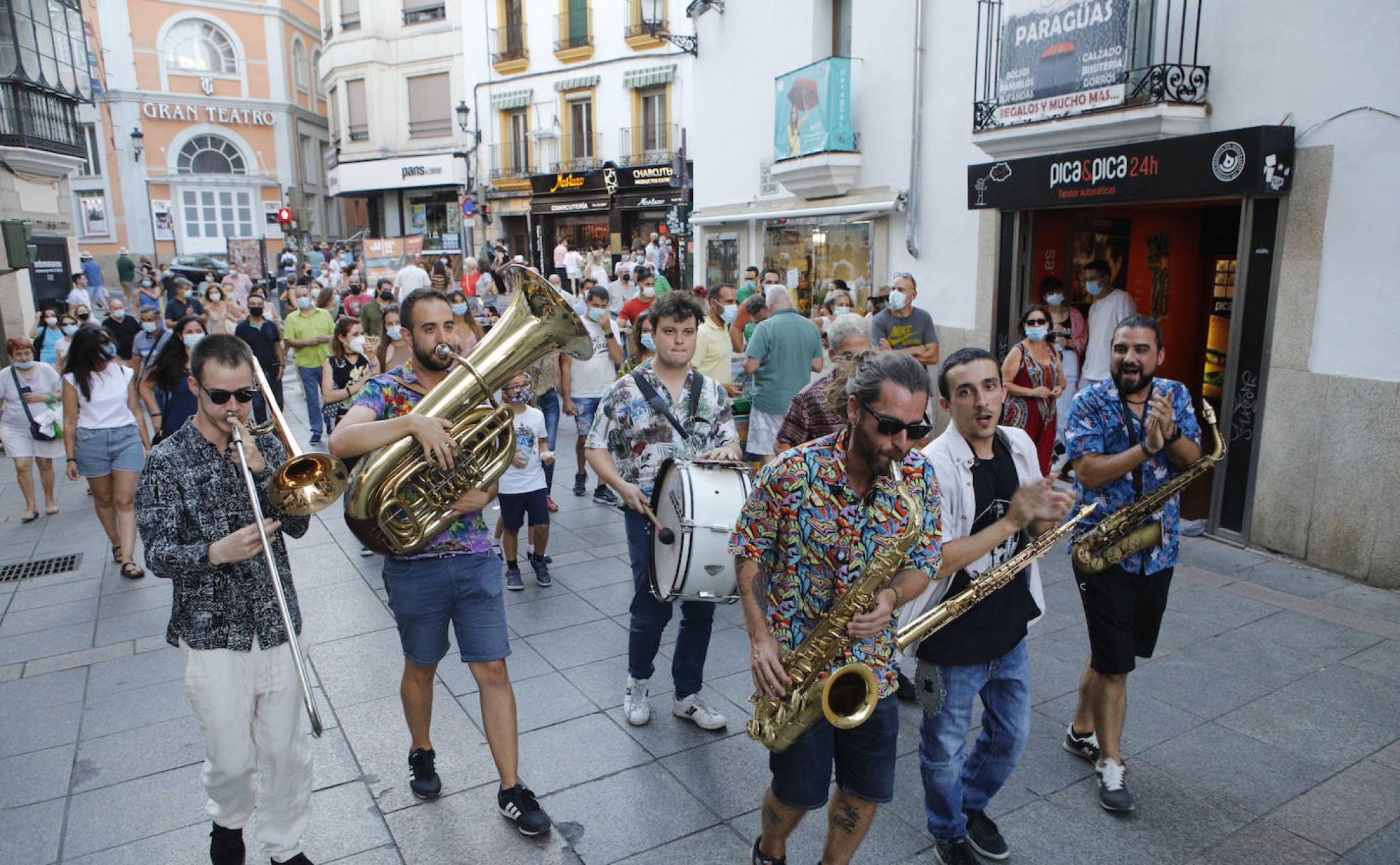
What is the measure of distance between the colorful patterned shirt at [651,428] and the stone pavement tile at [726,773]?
123 cm

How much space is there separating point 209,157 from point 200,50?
14.6 ft

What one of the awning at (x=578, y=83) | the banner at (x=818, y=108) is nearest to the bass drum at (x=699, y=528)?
the banner at (x=818, y=108)

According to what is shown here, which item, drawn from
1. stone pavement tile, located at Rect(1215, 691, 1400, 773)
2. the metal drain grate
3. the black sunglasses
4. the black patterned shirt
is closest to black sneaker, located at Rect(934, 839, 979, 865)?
the black sunglasses

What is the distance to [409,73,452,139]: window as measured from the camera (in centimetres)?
3388

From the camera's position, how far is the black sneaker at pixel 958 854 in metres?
→ 3.32

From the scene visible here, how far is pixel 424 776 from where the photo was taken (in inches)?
151

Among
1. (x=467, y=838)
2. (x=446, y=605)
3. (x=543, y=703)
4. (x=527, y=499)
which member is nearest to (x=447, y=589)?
(x=446, y=605)

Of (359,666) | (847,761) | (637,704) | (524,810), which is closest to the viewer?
(847,761)

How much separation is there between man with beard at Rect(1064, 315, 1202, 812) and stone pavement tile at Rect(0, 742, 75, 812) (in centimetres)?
450

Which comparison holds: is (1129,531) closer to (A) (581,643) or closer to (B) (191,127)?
(A) (581,643)

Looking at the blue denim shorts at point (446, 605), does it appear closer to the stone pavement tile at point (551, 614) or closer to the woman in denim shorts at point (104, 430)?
the stone pavement tile at point (551, 614)

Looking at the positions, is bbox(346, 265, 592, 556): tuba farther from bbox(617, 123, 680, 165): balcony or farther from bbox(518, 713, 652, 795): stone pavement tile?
bbox(617, 123, 680, 165): balcony

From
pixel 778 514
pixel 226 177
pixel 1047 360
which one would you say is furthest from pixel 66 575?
pixel 226 177

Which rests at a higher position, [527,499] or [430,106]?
[430,106]
